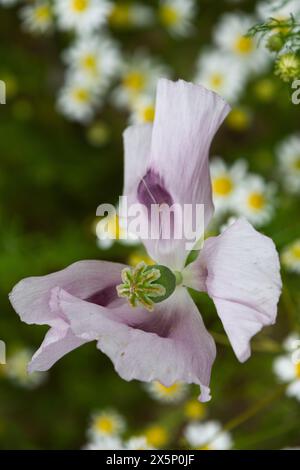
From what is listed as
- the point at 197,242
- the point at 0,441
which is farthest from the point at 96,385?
the point at 197,242

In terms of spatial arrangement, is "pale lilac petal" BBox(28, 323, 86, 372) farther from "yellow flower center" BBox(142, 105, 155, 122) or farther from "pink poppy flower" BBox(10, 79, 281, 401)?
"yellow flower center" BBox(142, 105, 155, 122)

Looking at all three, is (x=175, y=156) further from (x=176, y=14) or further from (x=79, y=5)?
(x=176, y=14)

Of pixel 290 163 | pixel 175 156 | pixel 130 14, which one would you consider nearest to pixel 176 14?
pixel 130 14

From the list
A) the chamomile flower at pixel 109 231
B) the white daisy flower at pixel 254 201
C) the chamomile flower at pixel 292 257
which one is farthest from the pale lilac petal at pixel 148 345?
the white daisy flower at pixel 254 201

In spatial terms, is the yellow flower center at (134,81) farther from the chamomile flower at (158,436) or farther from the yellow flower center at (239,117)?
the chamomile flower at (158,436)

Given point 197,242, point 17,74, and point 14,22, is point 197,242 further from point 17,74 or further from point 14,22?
point 14,22
